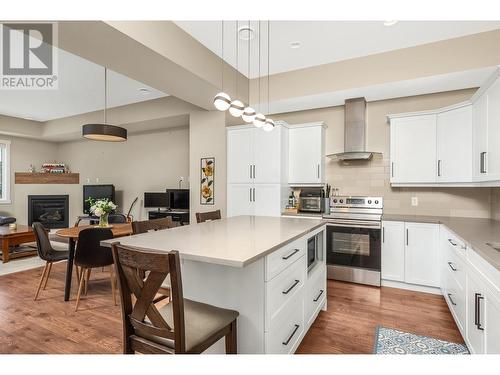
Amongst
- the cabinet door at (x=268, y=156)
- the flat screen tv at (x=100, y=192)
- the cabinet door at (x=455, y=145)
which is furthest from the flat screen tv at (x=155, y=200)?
the cabinet door at (x=455, y=145)

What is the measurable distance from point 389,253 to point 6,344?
401 cm

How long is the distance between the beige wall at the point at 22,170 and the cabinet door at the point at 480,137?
8804mm

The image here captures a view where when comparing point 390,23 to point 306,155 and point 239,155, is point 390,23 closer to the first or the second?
point 306,155

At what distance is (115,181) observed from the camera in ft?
22.4

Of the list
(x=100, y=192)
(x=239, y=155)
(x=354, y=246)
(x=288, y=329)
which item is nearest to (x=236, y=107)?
(x=288, y=329)

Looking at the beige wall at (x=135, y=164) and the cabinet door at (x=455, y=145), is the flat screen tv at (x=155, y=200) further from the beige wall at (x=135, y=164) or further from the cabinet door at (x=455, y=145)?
the cabinet door at (x=455, y=145)

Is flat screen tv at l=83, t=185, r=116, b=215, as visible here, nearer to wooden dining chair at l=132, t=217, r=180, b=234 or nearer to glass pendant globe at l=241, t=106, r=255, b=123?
wooden dining chair at l=132, t=217, r=180, b=234

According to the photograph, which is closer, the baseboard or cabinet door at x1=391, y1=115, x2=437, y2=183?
the baseboard

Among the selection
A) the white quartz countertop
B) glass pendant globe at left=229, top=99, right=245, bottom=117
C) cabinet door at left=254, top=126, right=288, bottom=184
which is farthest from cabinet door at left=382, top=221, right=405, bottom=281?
glass pendant globe at left=229, top=99, right=245, bottom=117

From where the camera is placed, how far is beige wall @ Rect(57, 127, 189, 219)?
593 cm

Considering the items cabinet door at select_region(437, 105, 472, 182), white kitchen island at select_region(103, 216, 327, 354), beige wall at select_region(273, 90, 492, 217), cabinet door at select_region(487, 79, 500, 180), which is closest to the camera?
white kitchen island at select_region(103, 216, 327, 354)

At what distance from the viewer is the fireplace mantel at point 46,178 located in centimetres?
705

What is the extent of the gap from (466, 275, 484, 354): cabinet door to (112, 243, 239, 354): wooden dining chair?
5.23 feet
